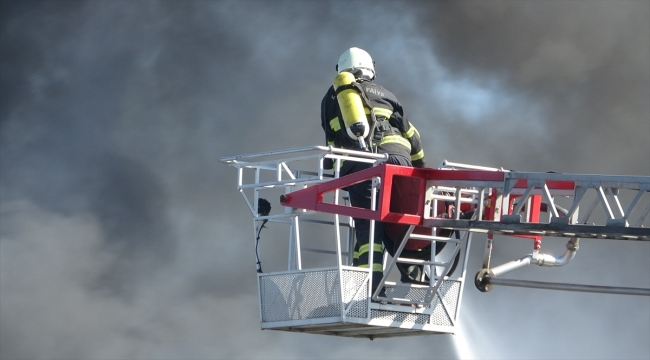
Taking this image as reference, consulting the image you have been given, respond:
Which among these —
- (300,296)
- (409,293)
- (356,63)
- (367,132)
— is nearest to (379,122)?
(367,132)

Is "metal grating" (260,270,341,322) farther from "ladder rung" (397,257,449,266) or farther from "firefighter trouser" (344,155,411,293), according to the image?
"ladder rung" (397,257,449,266)

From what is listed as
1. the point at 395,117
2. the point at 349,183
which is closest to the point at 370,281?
the point at 349,183

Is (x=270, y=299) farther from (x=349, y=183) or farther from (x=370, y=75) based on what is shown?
(x=370, y=75)

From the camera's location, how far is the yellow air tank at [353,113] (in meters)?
17.5

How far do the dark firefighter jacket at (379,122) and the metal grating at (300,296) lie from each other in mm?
2441

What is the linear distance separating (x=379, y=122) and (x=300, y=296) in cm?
321

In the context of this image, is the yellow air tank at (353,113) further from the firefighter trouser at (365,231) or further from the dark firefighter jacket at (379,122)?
the firefighter trouser at (365,231)

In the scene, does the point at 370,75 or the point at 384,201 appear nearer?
the point at 384,201

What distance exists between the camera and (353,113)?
17.6 meters

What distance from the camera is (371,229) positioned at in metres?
17.5

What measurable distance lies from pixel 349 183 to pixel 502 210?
2.37 metres

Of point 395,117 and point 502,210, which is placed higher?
point 395,117

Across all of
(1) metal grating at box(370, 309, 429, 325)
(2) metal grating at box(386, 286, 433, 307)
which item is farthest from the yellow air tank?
(1) metal grating at box(370, 309, 429, 325)

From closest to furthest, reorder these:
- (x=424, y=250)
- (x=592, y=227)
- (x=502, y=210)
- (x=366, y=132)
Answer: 1. (x=592, y=227)
2. (x=502, y=210)
3. (x=366, y=132)
4. (x=424, y=250)
